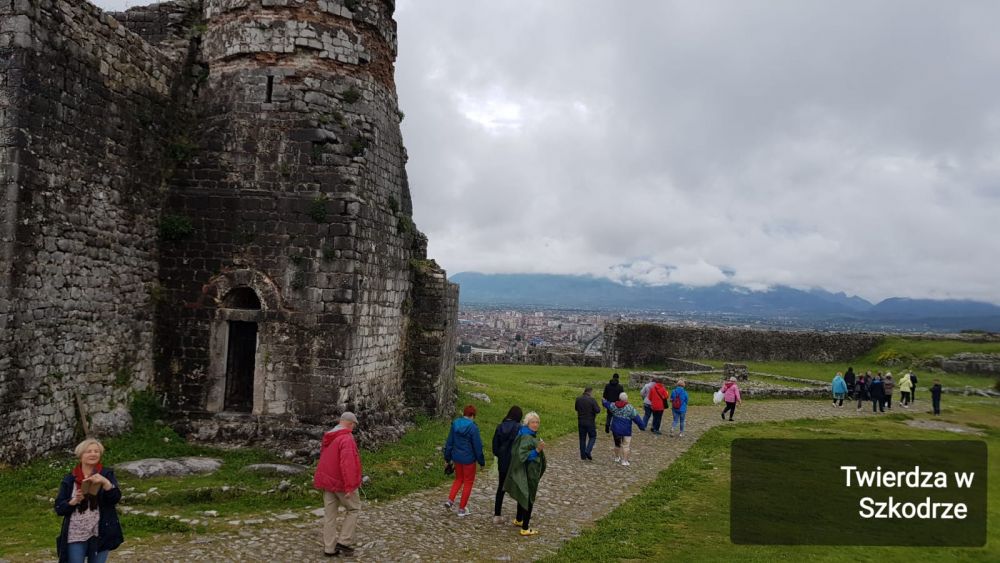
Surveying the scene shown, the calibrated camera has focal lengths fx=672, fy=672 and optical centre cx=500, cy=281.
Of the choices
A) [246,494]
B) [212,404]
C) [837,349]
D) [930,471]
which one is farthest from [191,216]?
[837,349]

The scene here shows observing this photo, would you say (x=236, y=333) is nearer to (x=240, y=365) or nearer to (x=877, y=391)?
(x=240, y=365)

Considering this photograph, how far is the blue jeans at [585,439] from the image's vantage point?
1595cm

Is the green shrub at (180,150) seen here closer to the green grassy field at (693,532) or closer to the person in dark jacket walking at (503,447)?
the person in dark jacket walking at (503,447)

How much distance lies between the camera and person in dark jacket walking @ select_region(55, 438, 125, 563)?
249 inches

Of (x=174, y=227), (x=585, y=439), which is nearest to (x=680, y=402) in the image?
(x=585, y=439)

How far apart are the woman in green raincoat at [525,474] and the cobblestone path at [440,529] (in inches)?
14.7

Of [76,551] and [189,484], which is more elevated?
[76,551]

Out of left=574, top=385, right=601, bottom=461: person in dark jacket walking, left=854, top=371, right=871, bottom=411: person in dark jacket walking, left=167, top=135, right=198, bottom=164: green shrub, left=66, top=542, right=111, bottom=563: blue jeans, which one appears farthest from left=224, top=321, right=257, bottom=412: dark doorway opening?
left=854, top=371, right=871, bottom=411: person in dark jacket walking

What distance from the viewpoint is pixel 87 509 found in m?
6.41

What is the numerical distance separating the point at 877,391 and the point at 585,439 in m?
16.8

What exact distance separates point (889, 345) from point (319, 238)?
140 ft

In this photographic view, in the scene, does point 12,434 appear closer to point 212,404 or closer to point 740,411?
point 212,404

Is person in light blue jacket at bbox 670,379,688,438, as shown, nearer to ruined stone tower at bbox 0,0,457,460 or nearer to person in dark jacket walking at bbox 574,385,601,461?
person in dark jacket walking at bbox 574,385,601,461

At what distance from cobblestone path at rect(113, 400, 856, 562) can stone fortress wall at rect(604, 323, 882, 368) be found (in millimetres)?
28857
